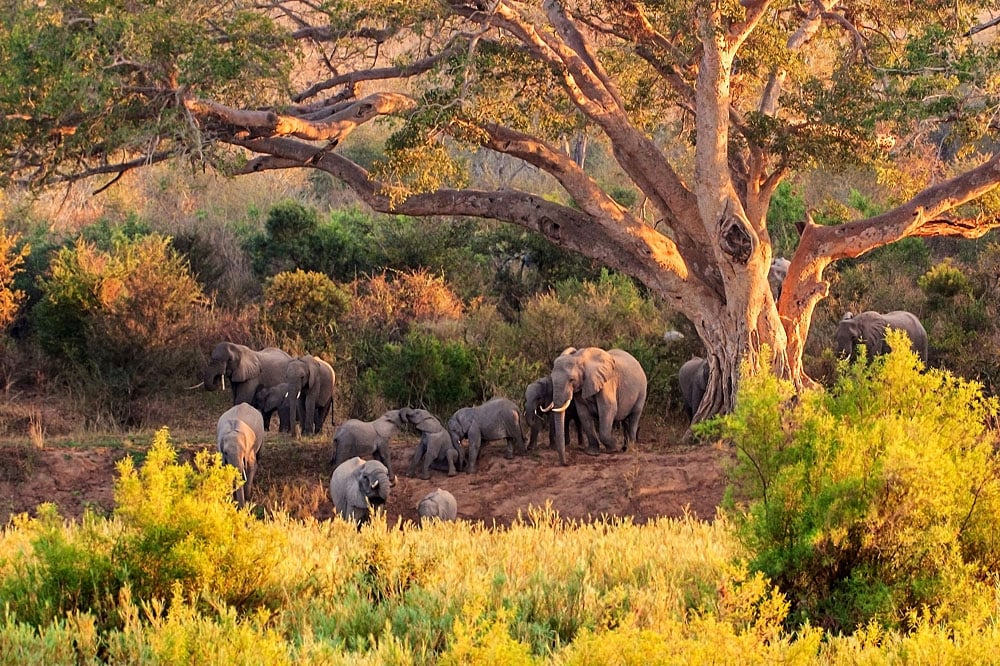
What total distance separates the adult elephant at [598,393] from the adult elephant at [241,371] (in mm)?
3786

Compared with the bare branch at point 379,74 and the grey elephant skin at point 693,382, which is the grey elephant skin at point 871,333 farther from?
the bare branch at point 379,74

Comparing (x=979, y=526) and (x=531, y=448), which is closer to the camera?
(x=979, y=526)

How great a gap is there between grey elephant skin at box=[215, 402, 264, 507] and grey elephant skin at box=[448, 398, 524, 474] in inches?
91.5

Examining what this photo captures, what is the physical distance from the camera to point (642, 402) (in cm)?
1666

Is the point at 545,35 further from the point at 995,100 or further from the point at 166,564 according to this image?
the point at 166,564

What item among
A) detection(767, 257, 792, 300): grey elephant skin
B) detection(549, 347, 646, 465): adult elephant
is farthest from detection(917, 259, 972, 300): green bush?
detection(549, 347, 646, 465): adult elephant

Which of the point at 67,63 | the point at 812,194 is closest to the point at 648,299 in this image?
the point at 67,63

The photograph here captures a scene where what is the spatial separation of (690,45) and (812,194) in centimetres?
2127

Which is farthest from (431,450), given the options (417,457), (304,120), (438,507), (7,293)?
(7,293)

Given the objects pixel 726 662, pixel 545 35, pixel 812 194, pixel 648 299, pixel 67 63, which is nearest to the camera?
pixel 726 662

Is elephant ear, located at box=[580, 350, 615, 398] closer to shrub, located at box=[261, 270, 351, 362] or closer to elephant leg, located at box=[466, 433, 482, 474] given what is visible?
elephant leg, located at box=[466, 433, 482, 474]

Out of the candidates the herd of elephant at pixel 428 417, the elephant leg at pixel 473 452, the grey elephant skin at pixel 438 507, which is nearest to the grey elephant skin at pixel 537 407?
the herd of elephant at pixel 428 417

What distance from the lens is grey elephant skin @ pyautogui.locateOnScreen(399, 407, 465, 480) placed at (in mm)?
15289

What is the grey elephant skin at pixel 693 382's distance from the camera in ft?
55.7
